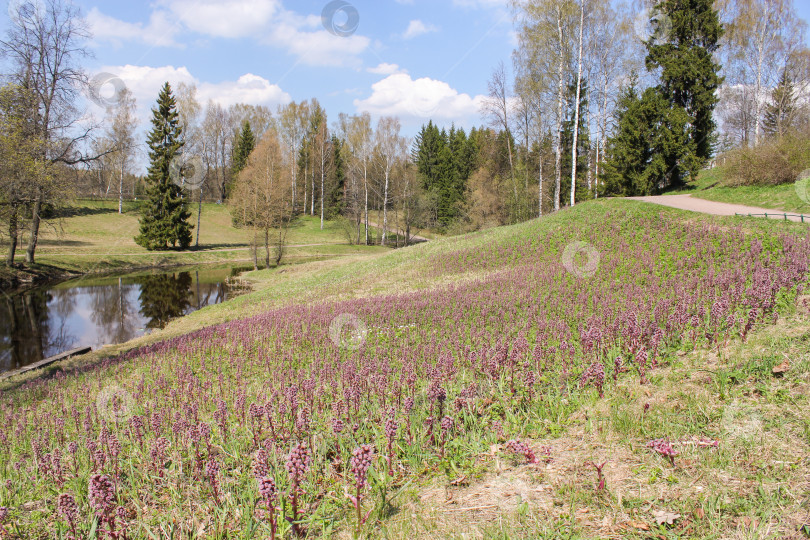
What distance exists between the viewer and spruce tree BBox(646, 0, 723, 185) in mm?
27250

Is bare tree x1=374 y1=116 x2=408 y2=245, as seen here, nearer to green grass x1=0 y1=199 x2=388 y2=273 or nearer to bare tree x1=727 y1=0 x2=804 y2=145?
green grass x1=0 y1=199 x2=388 y2=273

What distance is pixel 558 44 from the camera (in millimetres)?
27781

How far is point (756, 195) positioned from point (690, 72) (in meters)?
11.2

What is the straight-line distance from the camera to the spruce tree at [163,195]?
43.0 meters

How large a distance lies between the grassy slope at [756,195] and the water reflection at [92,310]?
26.2m

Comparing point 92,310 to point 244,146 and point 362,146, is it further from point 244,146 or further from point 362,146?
point 244,146

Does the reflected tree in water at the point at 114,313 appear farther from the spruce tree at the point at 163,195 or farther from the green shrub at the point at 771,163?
the green shrub at the point at 771,163

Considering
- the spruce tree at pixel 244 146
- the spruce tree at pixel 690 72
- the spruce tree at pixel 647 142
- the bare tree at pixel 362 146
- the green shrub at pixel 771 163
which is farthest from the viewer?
the spruce tree at pixel 244 146

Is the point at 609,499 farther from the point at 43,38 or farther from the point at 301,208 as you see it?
the point at 301,208

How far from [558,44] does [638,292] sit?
23938 mm

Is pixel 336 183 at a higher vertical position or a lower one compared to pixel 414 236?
higher

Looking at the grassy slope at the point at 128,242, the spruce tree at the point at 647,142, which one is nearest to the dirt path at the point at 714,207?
the spruce tree at the point at 647,142

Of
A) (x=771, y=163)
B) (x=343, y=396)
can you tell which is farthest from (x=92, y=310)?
(x=771, y=163)

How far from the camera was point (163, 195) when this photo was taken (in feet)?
145
